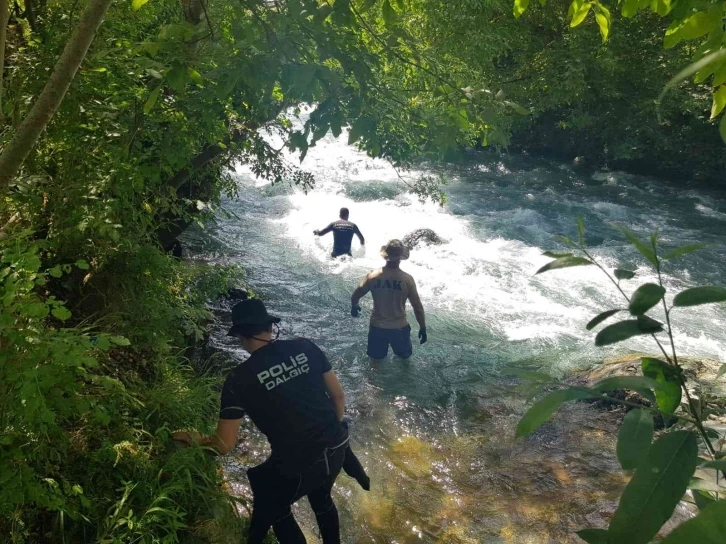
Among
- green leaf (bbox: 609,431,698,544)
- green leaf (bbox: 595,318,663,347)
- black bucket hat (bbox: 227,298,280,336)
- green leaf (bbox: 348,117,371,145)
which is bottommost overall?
black bucket hat (bbox: 227,298,280,336)

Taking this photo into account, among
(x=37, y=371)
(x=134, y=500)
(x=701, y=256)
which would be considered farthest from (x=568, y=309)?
(x=37, y=371)

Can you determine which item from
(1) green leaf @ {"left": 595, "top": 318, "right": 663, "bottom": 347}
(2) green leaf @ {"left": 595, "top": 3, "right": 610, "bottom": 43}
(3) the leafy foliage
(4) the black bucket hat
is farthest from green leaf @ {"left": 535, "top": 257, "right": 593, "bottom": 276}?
(4) the black bucket hat

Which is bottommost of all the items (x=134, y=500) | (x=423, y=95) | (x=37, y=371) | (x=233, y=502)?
(x=233, y=502)

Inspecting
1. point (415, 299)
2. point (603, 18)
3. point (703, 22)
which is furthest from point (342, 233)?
point (703, 22)

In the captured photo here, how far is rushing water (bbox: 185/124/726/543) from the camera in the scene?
14.9ft

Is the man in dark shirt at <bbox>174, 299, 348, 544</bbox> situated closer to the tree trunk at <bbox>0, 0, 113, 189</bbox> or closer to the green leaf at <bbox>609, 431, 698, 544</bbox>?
the tree trunk at <bbox>0, 0, 113, 189</bbox>

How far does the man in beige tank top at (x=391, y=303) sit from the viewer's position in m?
6.54

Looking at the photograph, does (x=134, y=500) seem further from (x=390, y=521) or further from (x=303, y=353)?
(x=390, y=521)

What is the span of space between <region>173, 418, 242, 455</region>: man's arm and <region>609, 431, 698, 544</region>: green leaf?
2777 mm

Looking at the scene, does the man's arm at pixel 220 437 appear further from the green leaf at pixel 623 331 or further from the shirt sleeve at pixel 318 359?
the green leaf at pixel 623 331

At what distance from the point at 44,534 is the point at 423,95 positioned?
15.0ft

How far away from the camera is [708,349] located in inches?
313

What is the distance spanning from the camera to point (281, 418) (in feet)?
10.5

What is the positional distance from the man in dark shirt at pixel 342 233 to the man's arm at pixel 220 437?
268 inches
